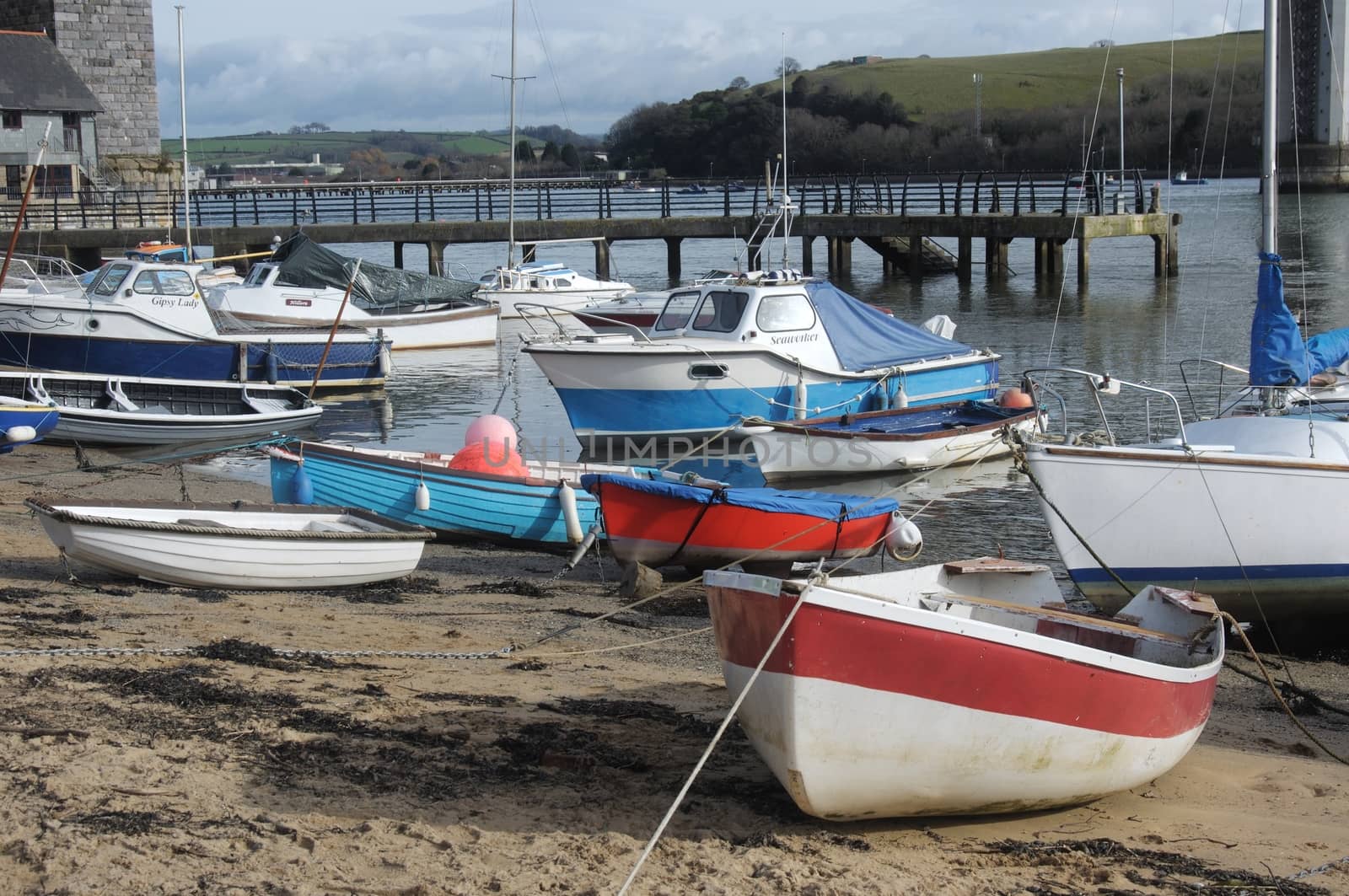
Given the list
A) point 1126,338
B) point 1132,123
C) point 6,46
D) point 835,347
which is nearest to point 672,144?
point 1132,123

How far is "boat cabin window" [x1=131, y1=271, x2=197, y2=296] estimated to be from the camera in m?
21.8

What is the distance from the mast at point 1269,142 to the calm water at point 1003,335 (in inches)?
110

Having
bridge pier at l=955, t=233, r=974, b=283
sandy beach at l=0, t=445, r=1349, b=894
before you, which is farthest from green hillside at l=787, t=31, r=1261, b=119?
sandy beach at l=0, t=445, r=1349, b=894

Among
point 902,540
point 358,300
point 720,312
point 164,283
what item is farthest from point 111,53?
point 902,540

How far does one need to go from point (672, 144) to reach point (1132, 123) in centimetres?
3862

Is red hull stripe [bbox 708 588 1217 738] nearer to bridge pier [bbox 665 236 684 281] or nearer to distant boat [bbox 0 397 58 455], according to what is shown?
distant boat [bbox 0 397 58 455]

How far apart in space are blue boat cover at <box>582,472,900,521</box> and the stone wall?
4805 centimetres

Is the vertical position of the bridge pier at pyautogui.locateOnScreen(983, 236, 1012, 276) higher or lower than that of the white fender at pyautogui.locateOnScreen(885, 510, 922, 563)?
higher

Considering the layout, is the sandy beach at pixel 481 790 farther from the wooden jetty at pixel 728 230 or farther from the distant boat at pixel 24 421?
the wooden jetty at pixel 728 230

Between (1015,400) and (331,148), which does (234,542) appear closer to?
(1015,400)

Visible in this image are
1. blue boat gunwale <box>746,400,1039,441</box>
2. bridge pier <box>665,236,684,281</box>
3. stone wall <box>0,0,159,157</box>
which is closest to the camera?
blue boat gunwale <box>746,400,1039,441</box>

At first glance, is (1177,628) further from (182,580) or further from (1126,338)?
(1126,338)

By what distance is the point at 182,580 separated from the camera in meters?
10.1

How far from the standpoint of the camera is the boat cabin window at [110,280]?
21.8 meters
